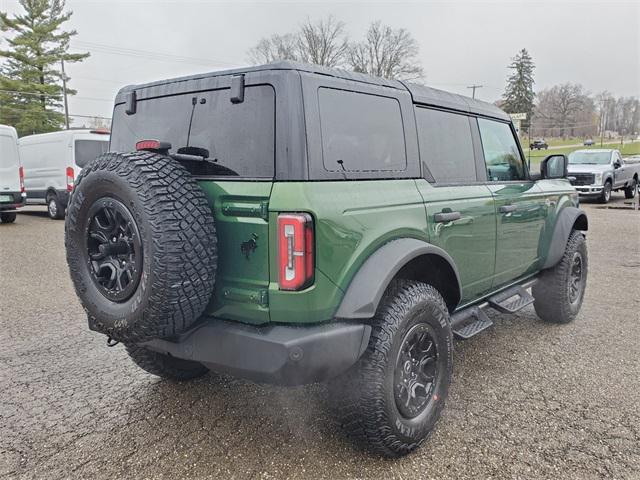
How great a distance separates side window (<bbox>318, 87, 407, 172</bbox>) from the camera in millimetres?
2297

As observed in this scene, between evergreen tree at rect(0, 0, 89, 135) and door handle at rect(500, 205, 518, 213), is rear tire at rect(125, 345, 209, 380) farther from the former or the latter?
evergreen tree at rect(0, 0, 89, 135)

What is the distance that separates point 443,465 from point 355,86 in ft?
6.38

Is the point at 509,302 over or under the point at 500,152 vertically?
under

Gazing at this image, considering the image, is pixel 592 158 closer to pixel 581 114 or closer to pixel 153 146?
pixel 153 146

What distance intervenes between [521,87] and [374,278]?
69454mm

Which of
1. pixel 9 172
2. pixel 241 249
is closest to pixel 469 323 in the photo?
pixel 241 249

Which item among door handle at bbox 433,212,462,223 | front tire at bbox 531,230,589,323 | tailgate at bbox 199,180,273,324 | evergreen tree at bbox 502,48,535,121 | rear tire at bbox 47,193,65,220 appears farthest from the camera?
evergreen tree at bbox 502,48,535,121

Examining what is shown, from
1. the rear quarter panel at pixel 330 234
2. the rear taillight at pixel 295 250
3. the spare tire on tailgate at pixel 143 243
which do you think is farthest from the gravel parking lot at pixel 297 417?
the rear taillight at pixel 295 250

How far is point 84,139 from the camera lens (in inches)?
477

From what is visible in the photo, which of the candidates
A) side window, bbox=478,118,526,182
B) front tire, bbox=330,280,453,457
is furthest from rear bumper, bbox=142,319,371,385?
side window, bbox=478,118,526,182

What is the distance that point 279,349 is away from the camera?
79.7 inches

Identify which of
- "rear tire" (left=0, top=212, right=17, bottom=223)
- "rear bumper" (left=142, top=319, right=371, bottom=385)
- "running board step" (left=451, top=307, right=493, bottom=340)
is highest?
"rear bumper" (left=142, top=319, right=371, bottom=385)

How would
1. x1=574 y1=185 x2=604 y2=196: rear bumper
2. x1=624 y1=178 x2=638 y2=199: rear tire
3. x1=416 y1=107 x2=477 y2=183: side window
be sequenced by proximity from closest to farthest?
x1=416 y1=107 x2=477 y2=183: side window
x1=574 y1=185 x2=604 y2=196: rear bumper
x1=624 y1=178 x2=638 y2=199: rear tire

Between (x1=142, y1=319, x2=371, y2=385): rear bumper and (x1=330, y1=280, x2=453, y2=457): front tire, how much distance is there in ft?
0.45
